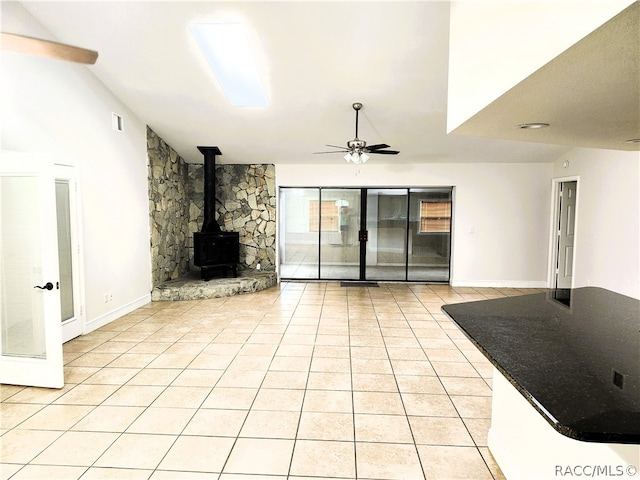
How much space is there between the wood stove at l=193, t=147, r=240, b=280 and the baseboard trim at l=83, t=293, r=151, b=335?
1.08 metres

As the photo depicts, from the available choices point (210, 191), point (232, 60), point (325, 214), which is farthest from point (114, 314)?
point (325, 214)

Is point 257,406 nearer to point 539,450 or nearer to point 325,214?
point 539,450

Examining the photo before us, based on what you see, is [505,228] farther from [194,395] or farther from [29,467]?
[29,467]

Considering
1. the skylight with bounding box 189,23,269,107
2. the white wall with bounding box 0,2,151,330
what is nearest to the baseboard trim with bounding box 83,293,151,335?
the white wall with bounding box 0,2,151,330

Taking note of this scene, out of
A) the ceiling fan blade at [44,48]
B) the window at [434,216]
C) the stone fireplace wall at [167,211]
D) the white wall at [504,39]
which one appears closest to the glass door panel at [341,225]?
the window at [434,216]

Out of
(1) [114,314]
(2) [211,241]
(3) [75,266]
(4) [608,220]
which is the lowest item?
(1) [114,314]

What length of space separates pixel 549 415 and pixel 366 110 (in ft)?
15.2

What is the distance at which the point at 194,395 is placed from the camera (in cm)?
290

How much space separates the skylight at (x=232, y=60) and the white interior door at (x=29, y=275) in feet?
7.00

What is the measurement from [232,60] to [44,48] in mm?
3507

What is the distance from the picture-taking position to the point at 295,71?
426cm

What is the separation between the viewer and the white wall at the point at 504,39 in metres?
1.05

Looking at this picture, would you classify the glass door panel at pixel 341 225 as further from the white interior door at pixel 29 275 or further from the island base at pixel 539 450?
the island base at pixel 539 450

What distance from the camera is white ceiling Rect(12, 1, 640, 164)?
135 inches
